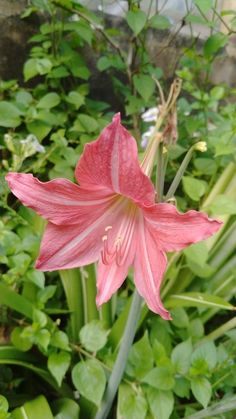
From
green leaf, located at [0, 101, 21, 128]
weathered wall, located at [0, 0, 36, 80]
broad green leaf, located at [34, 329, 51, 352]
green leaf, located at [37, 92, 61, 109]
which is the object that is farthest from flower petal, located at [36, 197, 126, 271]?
weathered wall, located at [0, 0, 36, 80]

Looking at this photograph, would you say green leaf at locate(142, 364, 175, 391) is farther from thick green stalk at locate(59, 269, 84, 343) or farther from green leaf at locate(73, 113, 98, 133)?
green leaf at locate(73, 113, 98, 133)

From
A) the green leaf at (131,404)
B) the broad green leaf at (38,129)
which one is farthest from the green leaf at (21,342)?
the broad green leaf at (38,129)

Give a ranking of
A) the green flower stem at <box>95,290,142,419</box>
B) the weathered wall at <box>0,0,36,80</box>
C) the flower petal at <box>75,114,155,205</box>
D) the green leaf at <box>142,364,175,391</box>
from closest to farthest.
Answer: the flower petal at <box>75,114,155,205</box>, the green flower stem at <box>95,290,142,419</box>, the green leaf at <box>142,364,175,391</box>, the weathered wall at <box>0,0,36,80</box>

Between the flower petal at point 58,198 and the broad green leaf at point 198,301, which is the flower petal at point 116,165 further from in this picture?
the broad green leaf at point 198,301

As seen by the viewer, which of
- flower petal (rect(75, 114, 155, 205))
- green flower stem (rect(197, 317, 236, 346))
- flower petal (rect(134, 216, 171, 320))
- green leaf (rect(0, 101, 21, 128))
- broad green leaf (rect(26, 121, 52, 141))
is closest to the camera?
flower petal (rect(75, 114, 155, 205))

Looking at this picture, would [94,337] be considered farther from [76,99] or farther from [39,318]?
[76,99]

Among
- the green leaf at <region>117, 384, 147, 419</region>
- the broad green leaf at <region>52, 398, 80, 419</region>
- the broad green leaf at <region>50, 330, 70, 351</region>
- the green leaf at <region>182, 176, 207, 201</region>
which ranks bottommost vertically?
the broad green leaf at <region>52, 398, 80, 419</region>

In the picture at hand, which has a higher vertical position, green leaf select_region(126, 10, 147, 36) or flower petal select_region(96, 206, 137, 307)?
green leaf select_region(126, 10, 147, 36)
